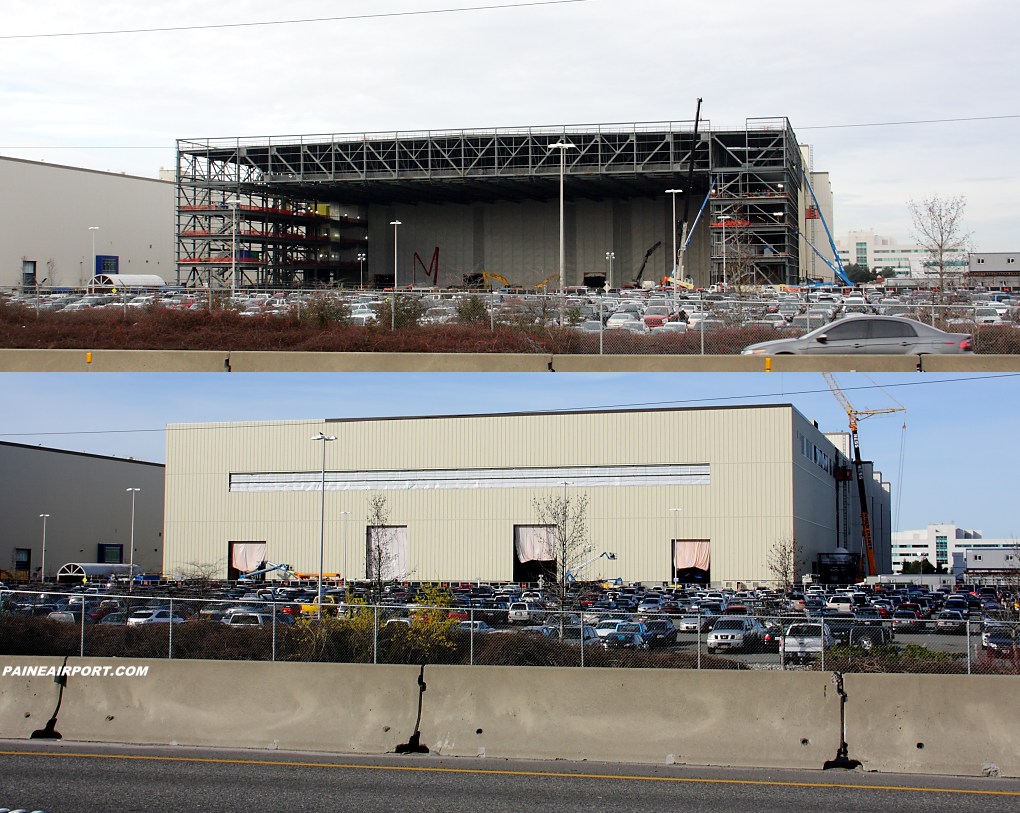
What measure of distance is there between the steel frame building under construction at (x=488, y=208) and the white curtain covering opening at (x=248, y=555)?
108 feet

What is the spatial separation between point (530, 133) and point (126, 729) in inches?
3238

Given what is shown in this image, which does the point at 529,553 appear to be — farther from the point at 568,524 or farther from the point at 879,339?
the point at 879,339

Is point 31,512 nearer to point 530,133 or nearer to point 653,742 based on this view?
point 530,133

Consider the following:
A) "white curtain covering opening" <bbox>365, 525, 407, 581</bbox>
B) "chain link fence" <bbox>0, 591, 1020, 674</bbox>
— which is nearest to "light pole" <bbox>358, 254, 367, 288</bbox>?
"white curtain covering opening" <bbox>365, 525, 407, 581</bbox>

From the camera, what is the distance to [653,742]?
1041 cm

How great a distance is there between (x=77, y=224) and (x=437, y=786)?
9815 centimetres

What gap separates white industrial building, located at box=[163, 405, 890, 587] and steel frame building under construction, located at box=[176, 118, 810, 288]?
1218 inches

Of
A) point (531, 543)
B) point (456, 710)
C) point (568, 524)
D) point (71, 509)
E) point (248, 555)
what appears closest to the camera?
point (456, 710)

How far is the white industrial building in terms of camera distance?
168 feet

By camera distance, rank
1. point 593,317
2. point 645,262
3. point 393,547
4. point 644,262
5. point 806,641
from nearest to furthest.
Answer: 1. point 806,641
2. point 593,317
3. point 393,547
4. point 644,262
5. point 645,262

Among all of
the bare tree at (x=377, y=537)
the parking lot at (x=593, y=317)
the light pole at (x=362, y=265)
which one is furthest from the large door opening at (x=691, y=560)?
the light pole at (x=362, y=265)

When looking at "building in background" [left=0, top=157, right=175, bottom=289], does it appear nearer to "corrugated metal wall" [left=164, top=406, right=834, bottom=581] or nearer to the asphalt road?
"corrugated metal wall" [left=164, top=406, right=834, bottom=581]

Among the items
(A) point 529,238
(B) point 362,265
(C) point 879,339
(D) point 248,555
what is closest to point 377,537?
(D) point 248,555

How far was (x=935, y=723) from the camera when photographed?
9891 millimetres
